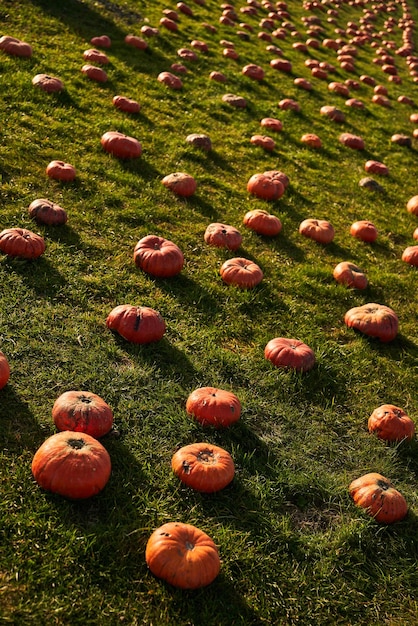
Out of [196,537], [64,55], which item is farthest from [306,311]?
[64,55]

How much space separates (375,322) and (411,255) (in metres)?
2.13

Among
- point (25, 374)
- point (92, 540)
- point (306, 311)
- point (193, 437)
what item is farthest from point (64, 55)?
point (92, 540)

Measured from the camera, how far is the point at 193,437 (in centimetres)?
440

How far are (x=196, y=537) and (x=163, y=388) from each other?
4.71ft

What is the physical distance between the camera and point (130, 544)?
3562mm

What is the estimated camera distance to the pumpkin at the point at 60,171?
684cm

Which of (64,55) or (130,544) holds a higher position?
(64,55)

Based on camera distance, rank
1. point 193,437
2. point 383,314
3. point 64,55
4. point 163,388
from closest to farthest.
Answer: point 193,437 < point 163,388 < point 383,314 < point 64,55

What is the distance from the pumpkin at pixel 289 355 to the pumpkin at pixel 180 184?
A: 287 cm

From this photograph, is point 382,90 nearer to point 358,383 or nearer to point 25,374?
point 358,383

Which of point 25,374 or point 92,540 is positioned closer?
point 92,540

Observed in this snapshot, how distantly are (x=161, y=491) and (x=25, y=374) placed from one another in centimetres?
137

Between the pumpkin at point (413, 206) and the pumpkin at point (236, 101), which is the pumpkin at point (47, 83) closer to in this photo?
the pumpkin at point (236, 101)

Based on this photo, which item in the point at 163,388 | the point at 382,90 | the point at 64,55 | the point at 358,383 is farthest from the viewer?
the point at 382,90
